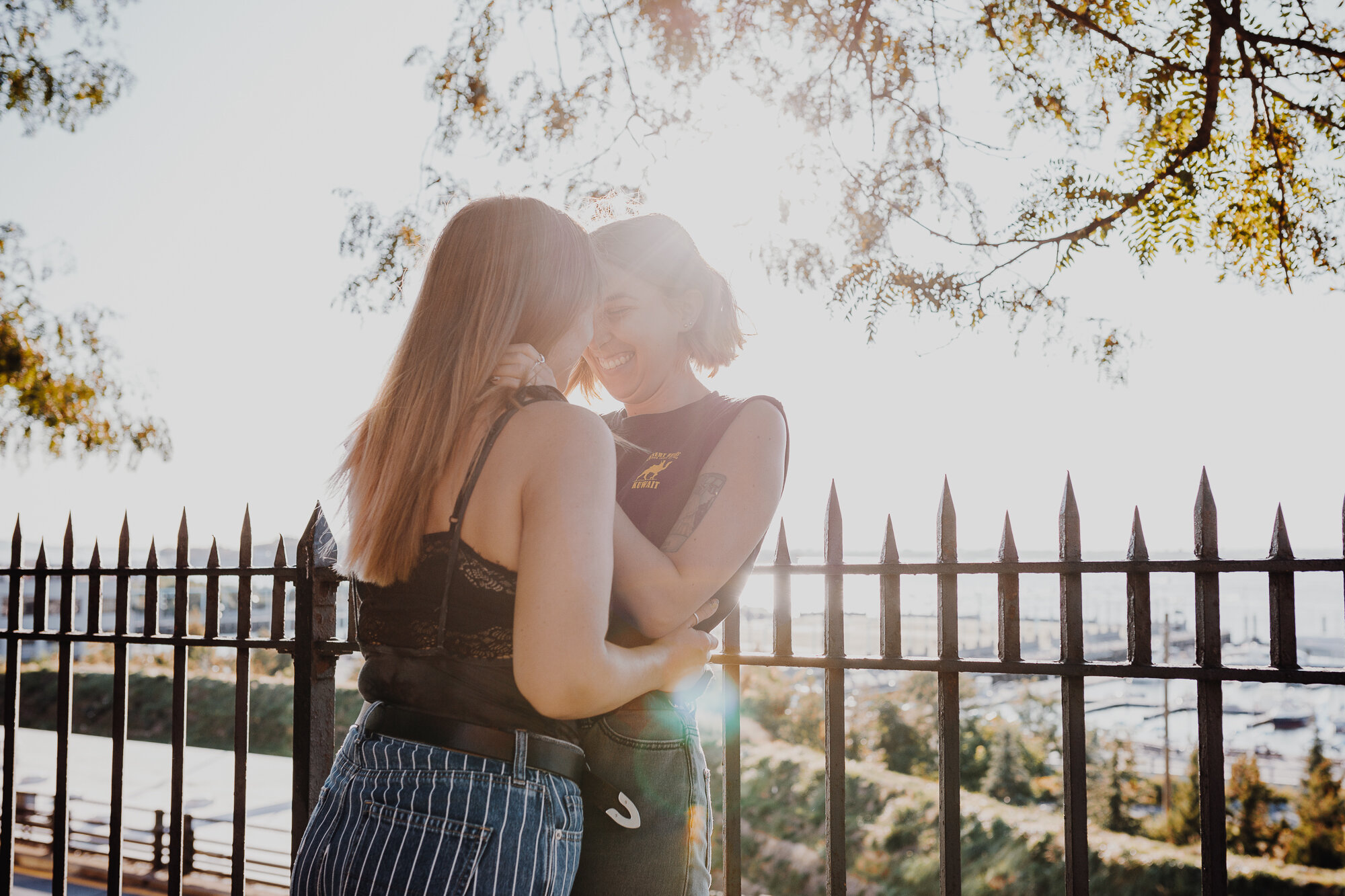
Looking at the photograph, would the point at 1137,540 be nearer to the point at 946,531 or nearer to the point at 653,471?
the point at 946,531

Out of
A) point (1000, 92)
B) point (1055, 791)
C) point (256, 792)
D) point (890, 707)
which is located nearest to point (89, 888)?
point (256, 792)

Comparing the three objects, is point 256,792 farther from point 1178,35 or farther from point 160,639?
point 1178,35

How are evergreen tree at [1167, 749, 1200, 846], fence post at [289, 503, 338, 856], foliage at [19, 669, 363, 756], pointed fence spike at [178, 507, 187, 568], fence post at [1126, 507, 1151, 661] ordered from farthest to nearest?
foliage at [19, 669, 363, 756] < evergreen tree at [1167, 749, 1200, 846] < pointed fence spike at [178, 507, 187, 568] < fence post at [289, 503, 338, 856] < fence post at [1126, 507, 1151, 661]

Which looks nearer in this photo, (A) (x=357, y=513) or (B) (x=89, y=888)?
(A) (x=357, y=513)

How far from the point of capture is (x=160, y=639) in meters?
3.57

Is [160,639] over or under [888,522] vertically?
under

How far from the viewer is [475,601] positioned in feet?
4.06

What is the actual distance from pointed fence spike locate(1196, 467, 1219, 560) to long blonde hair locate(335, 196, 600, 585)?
2.03 metres

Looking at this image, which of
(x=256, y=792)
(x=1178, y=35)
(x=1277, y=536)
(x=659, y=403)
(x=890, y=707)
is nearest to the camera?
(x=659, y=403)

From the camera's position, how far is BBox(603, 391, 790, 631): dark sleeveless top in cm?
178

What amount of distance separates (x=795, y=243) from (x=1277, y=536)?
2305 mm

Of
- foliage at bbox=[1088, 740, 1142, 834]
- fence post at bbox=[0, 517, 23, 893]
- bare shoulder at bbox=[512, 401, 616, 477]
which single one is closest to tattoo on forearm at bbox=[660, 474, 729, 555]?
bare shoulder at bbox=[512, 401, 616, 477]

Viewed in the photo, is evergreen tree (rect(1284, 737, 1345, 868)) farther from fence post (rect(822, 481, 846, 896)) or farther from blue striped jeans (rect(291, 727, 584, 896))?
blue striped jeans (rect(291, 727, 584, 896))

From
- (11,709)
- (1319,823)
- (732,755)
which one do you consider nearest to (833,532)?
(732,755)
